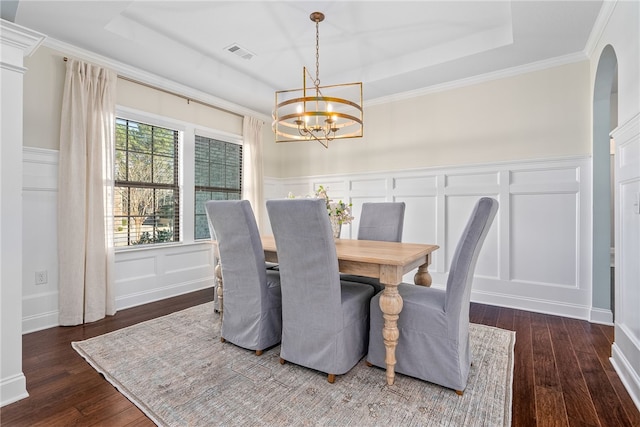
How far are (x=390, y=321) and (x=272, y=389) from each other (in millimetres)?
800

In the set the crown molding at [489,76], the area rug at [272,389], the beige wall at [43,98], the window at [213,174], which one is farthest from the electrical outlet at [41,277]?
the crown molding at [489,76]

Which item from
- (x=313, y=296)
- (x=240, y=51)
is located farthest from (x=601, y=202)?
(x=240, y=51)

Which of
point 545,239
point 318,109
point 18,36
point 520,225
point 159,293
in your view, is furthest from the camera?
point 159,293

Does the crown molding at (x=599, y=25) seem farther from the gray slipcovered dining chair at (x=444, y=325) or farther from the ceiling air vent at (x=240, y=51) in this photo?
the ceiling air vent at (x=240, y=51)

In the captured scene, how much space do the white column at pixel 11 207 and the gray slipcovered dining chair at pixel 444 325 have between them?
81.4 inches

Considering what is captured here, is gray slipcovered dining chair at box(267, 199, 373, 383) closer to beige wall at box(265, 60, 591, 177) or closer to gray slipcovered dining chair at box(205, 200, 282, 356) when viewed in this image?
gray slipcovered dining chair at box(205, 200, 282, 356)

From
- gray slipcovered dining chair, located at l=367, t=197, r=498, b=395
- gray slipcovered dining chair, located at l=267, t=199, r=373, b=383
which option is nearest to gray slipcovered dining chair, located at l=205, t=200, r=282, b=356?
gray slipcovered dining chair, located at l=267, t=199, r=373, b=383

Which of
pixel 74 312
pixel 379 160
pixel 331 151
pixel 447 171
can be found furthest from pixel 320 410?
pixel 331 151

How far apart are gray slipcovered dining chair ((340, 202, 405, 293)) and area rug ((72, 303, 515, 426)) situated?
1.11 metres

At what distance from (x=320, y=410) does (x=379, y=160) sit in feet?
11.1

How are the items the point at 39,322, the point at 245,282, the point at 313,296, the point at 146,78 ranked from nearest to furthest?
the point at 313,296
the point at 245,282
the point at 39,322
the point at 146,78

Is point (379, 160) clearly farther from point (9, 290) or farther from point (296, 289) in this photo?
point (9, 290)

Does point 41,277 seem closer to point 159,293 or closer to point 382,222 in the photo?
point 159,293

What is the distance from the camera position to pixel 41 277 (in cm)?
281
